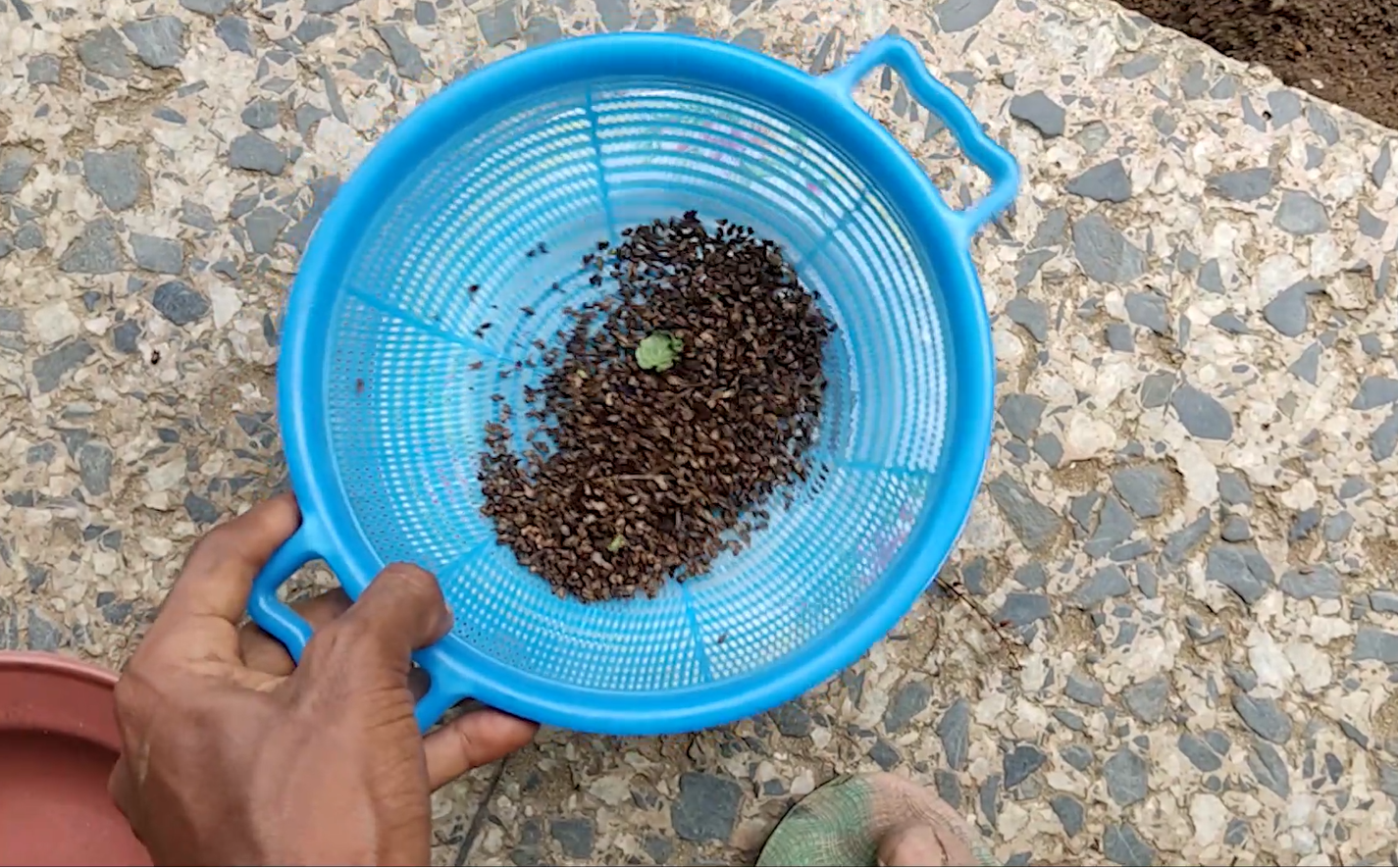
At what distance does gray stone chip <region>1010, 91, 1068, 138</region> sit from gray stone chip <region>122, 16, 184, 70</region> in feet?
4.28

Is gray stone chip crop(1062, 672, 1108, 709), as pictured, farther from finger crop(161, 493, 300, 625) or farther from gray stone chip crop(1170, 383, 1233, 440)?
finger crop(161, 493, 300, 625)

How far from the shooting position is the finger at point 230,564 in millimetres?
1307

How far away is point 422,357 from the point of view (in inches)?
65.6

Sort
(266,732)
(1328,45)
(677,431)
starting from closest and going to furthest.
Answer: (266,732), (677,431), (1328,45)

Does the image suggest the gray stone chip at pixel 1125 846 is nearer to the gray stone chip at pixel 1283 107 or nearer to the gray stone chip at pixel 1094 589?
the gray stone chip at pixel 1094 589

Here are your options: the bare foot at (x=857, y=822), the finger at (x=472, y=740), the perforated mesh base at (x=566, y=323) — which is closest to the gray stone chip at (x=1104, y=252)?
the perforated mesh base at (x=566, y=323)

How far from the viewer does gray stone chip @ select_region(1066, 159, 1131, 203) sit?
1748 millimetres

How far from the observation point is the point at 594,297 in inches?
68.4

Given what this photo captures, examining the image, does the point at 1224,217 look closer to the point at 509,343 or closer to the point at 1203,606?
the point at 1203,606

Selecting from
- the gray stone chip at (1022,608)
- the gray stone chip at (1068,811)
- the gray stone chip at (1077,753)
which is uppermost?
the gray stone chip at (1022,608)

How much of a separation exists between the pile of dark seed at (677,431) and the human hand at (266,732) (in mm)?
322

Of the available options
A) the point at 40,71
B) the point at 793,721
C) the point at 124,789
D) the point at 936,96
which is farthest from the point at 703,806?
the point at 40,71

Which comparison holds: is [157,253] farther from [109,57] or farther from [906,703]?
[906,703]

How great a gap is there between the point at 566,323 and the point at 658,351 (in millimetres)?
176
